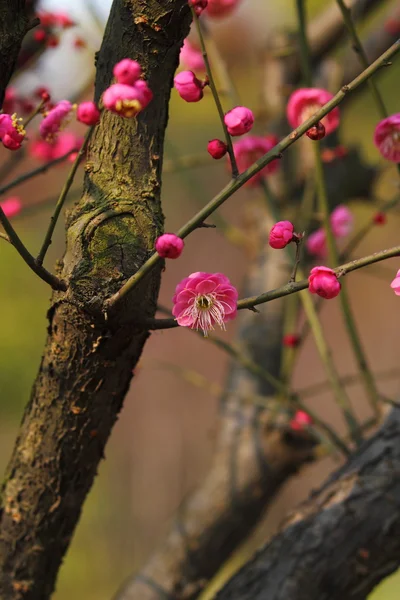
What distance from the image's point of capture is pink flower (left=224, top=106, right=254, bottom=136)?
58cm

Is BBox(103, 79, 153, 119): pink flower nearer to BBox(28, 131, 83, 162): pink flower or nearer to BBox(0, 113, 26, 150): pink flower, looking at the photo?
BBox(0, 113, 26, 150): pink flower

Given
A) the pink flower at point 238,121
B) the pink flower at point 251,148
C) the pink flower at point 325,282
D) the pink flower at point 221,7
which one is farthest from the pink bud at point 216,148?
the pink flower at point 221,7

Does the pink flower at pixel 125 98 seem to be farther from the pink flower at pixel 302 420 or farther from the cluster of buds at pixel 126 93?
the pink flower at pixel 302 420

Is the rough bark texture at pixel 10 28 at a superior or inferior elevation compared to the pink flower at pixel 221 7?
inferior

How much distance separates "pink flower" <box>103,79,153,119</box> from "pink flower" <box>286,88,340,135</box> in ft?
1.32

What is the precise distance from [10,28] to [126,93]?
0.81ft

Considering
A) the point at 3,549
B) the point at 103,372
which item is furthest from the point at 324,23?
the point at 3,549

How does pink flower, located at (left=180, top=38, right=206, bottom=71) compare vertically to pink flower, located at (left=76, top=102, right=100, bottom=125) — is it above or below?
above

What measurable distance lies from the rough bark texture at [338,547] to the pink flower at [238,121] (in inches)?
21.4

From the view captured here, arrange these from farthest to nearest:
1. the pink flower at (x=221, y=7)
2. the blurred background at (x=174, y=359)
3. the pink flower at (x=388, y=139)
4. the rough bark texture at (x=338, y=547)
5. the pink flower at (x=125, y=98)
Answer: the blurred background at (x=174, y=359) → the pink flower at (x=221, y=7) → the rough bark texture at (x=338, y=547) → the pink flower at (x=388, y=139) → the pink flower at (x=125, y=98)

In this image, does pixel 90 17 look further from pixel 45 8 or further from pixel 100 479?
pixel 100 479

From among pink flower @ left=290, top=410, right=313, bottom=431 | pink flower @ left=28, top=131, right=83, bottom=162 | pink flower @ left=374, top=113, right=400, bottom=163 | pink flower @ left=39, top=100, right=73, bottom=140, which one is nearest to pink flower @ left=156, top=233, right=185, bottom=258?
pink flower @ left=39, top=100, right=73, bottom=140

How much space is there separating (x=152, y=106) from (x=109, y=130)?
5 cm

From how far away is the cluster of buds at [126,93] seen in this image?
1.65ft
